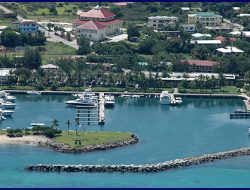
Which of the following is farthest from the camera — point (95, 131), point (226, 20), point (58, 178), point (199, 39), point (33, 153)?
point (226, 20)

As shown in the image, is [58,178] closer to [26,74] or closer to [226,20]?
[26,74]

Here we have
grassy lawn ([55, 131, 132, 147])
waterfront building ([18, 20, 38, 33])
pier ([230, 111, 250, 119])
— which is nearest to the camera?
grassy lawn ([55, 131, 132, 147])

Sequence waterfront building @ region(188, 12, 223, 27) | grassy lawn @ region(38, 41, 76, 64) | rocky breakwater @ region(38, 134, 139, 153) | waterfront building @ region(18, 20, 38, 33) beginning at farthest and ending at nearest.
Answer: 1. waterfront building @ region(188, 12, 223, 27)
2. waterfront building @ region(18, 20, 38, 33)
3. grassy lawn @ region(38, 41, 76, 64)
4. rocky breakwater @ region(38, 134, 139, 153)

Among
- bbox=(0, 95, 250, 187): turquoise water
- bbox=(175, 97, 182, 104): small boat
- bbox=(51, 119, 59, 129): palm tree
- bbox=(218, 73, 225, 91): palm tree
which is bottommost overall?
bbox=(0, 95, 250, 187): turquoise water

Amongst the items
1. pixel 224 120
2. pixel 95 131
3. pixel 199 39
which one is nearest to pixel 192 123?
pixel 224 120

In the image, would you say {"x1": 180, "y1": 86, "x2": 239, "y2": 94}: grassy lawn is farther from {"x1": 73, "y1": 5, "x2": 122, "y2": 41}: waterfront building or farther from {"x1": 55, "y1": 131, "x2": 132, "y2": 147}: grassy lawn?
{"x1": 73, "y1": 5, "x2": 122, "y2": 41}: waterfront building

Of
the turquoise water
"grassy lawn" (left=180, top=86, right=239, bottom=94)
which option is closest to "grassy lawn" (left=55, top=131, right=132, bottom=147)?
the turquoise water

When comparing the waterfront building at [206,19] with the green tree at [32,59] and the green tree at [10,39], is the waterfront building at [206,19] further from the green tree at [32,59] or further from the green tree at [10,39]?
the green tree at [32,59]

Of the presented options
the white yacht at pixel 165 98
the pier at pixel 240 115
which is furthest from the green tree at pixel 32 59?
the pier at pixel 240 115
